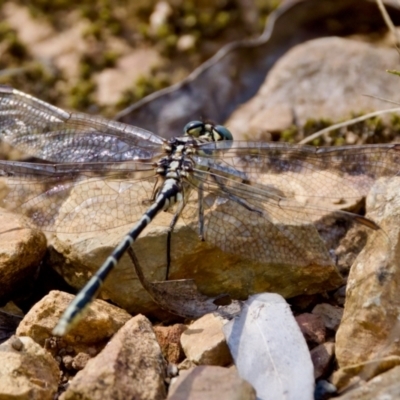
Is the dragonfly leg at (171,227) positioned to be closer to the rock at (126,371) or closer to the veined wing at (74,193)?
the veined wing at (74,193)

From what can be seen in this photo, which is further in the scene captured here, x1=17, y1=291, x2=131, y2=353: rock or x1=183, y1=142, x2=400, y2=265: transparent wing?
x1=183, y1=142, x2=400, y2=265: transparent wing

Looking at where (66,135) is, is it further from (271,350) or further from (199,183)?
(271,350)

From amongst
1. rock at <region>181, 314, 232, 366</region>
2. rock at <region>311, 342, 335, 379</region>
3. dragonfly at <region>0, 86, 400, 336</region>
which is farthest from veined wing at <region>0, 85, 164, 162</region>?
rock at <region>311, 342, 335, 379</region>

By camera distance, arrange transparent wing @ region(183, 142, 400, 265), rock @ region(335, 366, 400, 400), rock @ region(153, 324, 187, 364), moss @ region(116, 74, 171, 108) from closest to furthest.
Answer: rock @ region(335, 366, 400, 400)
rock @ region(153, 324, 187, 364)
transparent wing @ region(183, 142, 400, 265)
moss @ region(116, 74, 171, 108)

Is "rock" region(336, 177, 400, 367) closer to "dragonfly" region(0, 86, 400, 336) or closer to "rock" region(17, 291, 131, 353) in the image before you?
"dragonfly" region(0, 86, 400, 336)

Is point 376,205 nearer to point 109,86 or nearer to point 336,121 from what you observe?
point 336,121
